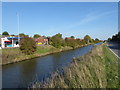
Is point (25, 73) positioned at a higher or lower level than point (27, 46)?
lower

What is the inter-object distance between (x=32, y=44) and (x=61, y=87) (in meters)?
18.0

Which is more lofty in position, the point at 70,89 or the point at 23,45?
the point at 23,45

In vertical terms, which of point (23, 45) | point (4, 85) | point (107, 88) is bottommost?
point (4, 85)

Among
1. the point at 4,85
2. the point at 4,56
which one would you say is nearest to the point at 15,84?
the point at 4,85

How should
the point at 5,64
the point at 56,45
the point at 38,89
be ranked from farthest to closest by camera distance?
the point at 56,45 → the point at 5,64 → the point at 38,89

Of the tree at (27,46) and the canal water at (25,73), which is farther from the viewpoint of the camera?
the tree at (27,46)

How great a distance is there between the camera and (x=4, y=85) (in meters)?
7.88

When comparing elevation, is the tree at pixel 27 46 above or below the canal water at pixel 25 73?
above

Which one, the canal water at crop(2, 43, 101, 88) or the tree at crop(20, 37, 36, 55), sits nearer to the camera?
the canal water at crop(2, 43, 101, 88)

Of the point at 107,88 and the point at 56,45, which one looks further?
the point at 56,45

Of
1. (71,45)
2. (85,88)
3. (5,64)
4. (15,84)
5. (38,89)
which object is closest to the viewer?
(85,88)

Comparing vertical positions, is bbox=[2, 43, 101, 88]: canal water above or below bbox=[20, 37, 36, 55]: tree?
below

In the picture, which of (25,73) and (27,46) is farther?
(27,46)

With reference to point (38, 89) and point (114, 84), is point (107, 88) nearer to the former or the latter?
point (114, 84)
